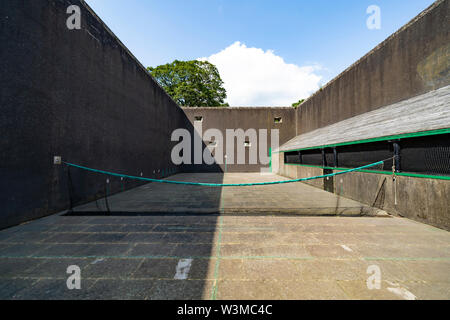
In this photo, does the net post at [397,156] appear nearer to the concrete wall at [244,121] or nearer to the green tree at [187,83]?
the concrete wall at [244,121]

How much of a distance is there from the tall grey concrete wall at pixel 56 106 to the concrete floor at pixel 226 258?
116 cm

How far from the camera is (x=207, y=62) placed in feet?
106

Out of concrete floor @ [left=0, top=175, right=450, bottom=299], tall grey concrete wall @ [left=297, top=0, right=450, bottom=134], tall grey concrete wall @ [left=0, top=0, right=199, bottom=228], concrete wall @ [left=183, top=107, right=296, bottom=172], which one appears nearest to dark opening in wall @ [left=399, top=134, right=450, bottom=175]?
concrete floor @ [left=0, top=175, right=450, bottom=299]

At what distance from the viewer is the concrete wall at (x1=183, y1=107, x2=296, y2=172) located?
65.2 ft

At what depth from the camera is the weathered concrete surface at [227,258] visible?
2.17 meters

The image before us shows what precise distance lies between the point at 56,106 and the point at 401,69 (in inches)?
452

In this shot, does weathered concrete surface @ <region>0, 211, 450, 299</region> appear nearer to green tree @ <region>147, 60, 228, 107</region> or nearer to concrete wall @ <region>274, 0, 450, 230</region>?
concrete wall @ <region>274, 0, 450, 230</region>

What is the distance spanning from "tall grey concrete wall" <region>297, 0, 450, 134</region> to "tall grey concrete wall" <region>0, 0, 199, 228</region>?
1096cm

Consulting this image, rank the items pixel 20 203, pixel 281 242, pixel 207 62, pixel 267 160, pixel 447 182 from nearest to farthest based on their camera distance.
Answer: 1. pixel 281 242
2. pixel 447 182
3. pixel 20 203
4. pixel 267 160
5. pixel 207 62

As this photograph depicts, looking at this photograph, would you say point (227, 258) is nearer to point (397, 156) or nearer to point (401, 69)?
point (397, 156)

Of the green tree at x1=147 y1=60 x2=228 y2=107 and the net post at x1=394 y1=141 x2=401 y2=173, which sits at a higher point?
the green tree at x1=147 y1=60 x2=228 y2=107
